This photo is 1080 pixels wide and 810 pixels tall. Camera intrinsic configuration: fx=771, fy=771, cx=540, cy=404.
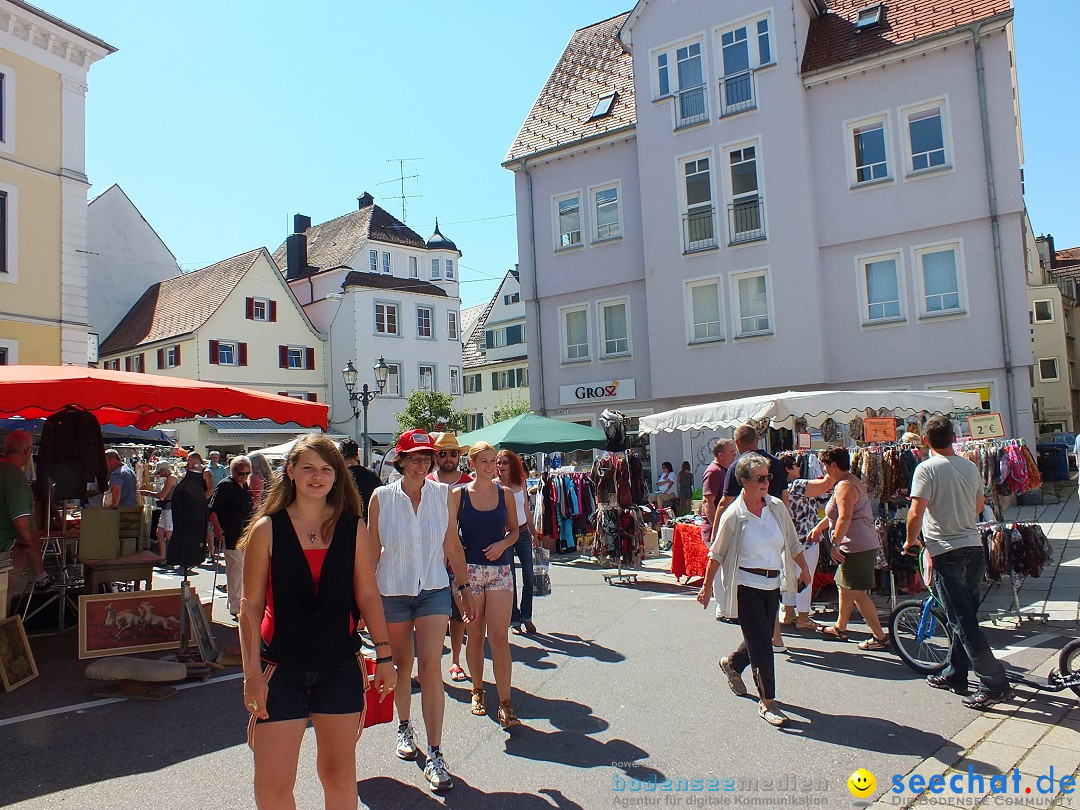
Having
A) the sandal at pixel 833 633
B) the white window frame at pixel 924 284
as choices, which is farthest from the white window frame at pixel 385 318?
the sandal at pixel 833 633


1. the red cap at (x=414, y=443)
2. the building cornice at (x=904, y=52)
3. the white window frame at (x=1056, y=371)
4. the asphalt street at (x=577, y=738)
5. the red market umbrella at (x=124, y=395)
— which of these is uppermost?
the building cornice at (x=904, y=52)

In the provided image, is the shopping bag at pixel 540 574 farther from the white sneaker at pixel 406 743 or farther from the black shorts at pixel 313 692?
the black shorts at pixel 313 692

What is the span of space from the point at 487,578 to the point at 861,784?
248cm

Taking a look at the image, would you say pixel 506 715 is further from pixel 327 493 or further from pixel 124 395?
pixel 124 395

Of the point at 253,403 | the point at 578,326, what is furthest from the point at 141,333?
the point at 253,403

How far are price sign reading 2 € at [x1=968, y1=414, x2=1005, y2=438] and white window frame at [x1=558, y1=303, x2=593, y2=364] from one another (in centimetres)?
1405

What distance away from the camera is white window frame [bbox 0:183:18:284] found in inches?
659

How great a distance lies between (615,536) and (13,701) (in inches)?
295

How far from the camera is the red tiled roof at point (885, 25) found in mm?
17688

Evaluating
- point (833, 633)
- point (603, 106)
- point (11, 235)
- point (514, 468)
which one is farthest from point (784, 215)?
point (11, 235)

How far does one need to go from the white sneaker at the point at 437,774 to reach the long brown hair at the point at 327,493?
67.7 inches

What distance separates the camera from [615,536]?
11.3 m

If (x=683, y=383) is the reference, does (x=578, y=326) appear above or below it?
above

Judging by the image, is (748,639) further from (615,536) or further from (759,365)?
(759,365)
